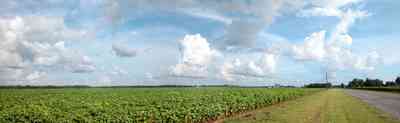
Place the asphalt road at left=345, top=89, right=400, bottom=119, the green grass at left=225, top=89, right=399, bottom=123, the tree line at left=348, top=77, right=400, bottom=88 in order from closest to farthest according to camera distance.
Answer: the green grass at left=225, top=89, right=399, bottom=123
the asphalt road at left=345, top=89, right=400, bottom=119
the tree line at left=348, top=77, right=400, bottom=88

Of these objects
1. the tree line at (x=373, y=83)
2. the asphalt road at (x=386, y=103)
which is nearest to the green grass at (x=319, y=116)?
the asphalt road at (x=386, y=103)

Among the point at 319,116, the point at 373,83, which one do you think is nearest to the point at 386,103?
the point at 319,116

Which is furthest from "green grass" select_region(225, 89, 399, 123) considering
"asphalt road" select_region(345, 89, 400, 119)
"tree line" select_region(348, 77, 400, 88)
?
"tree line" select_region(348, 77, 400, 88)

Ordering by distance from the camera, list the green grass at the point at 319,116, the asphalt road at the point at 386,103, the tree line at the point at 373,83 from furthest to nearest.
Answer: the tree line at the point at 373,83 → the asphalt road at the point at 386,103 → the green grass at the point at 319,116

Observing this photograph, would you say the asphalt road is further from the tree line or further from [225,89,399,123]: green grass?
the tree line

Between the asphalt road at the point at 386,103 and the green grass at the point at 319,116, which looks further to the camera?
the asphalt road at the point at 386,103

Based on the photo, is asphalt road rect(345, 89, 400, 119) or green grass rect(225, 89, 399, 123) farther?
asphalt road rect(345, 89, 400, 119)

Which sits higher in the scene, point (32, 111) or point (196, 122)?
point (32, 111)

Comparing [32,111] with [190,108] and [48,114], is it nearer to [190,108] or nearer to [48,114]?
[48,114]

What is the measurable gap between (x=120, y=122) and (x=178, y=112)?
4471 millimetres

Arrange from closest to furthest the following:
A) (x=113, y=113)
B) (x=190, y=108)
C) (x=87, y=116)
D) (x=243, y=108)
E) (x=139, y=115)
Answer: (x=87, y=116)
(x=113, y=113)
(x=139, y=115)
(x=190, y=108)
(x=243, y=108)

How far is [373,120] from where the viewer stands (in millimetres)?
18141

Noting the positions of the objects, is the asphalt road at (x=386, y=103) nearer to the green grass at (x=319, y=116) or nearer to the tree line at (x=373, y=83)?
the green grass at (x=319, y=116)

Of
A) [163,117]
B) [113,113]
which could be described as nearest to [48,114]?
[113,113]
